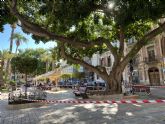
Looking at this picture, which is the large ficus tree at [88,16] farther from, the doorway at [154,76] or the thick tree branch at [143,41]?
the doorway at [154,76]

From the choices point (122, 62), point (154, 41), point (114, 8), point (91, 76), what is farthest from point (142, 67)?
point (114, 8)

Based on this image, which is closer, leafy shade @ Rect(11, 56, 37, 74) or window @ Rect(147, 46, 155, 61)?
leafy shade @ Rect(11, 56, 37, 74)

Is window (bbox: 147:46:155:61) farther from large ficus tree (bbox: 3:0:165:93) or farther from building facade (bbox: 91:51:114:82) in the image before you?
large ficus tree (bbox: 3:0:165:93)

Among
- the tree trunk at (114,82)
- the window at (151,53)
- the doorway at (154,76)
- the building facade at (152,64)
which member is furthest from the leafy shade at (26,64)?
the window at (151,53)

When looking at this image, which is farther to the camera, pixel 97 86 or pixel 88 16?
pixel 97 86

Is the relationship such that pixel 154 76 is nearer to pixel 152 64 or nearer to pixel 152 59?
pixel 152 64

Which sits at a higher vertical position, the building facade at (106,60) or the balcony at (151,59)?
the building facade at (106,60)

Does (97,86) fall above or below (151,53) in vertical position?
below

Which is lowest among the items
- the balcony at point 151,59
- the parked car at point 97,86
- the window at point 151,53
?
the parked car at point 97,86

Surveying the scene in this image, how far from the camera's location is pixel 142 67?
40781 mm

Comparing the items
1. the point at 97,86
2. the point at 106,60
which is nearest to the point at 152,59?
the point at 106,60

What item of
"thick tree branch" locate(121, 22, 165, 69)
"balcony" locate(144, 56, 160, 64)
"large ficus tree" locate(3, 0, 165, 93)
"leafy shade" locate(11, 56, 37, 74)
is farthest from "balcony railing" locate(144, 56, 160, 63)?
"leafy shade" locate(11, 56, 37, 74)

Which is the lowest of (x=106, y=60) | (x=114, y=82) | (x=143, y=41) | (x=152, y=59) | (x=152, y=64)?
(x=114, y=82)

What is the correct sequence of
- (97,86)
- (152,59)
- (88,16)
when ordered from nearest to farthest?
(88,16), (97,86), (152,59)
